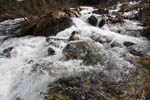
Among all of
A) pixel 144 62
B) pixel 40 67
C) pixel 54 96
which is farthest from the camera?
pixel 40 67

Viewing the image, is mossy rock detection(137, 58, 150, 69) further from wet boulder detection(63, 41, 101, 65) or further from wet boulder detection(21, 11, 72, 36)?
wet boulder detection(21, 11, 72, 36)

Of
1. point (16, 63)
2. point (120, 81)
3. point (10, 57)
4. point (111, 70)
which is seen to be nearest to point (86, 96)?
point (120, 81)

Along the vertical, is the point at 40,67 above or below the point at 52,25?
below

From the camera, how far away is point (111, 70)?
3.67 metres

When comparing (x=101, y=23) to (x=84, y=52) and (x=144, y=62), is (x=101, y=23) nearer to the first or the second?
(x=84, y=52)

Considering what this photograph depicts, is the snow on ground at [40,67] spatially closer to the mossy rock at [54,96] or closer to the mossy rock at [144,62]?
the mossy rock at [54,96]

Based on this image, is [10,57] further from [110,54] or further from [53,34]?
[110,54]

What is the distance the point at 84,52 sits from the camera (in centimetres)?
471

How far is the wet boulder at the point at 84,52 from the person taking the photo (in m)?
4.27

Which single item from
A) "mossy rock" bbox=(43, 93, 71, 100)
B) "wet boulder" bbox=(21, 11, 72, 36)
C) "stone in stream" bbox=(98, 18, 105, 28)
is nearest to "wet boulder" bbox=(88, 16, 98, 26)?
"stone in stream" bbox=(98, 18, 105, 28)

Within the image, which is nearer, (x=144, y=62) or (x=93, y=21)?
(x=144, y=62)

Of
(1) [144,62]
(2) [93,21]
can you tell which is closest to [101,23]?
(2) [93,21]

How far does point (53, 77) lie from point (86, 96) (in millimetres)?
1189


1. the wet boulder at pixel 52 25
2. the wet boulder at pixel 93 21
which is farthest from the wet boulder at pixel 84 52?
the wet boulder at pixel 93 21
